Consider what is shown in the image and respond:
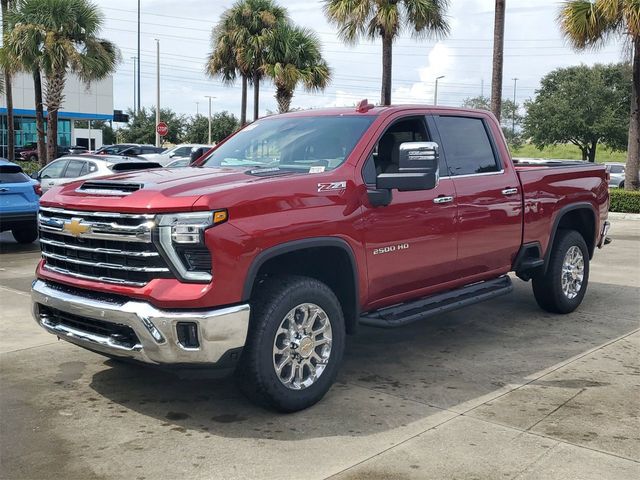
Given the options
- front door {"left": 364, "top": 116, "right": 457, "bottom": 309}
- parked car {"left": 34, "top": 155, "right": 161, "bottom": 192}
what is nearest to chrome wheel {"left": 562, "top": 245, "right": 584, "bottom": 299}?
front door {"left": 364, "top": 116, "right": 457, "bottom": 309}

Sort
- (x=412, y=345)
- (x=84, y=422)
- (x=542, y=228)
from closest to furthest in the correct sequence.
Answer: (x=84, y=422) < (x=412, y=345) < (x=542, y=228)

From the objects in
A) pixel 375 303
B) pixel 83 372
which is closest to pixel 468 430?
pixel 375 303

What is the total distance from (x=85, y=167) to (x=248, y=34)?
17.1 meters

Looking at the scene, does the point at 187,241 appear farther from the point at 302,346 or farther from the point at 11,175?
the point at 11,175

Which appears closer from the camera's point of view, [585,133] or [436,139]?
[436,139]

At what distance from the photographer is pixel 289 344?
15.1 ft

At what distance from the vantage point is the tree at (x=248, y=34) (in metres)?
28.8

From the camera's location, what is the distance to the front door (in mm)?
5133

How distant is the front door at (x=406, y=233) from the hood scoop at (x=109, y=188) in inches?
62.0

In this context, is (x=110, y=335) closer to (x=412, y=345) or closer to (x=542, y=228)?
(x=412, y=345)

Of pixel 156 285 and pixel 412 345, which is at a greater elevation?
pixel 156 285

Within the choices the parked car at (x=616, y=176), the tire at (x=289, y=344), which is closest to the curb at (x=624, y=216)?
the parked car at (x=616, y=176)

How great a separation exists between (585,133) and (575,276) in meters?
39.5

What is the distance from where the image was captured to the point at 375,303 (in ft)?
17.3
